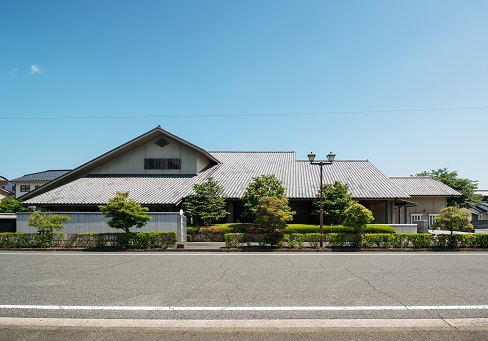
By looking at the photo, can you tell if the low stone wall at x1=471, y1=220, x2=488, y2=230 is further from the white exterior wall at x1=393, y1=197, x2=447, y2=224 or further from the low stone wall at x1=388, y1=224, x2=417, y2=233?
the low stone wall at x1=388, y1=224, x2=417, y2=233

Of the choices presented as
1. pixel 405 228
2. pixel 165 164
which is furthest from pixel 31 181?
pixel 405 228

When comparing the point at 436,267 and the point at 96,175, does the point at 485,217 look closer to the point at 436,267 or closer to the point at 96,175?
the point at 436,267

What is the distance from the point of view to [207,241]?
64.2 feet

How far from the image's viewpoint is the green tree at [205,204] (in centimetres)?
2095

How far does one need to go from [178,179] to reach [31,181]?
42.5 m

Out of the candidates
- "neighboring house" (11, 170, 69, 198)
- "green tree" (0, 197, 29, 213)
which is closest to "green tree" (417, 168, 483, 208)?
"green tree" (0, 197, 29, 213)

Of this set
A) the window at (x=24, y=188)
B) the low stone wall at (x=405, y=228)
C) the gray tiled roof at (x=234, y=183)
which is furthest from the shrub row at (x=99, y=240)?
the window at (x=24, y=188)

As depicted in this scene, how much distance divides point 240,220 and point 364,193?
380 inches

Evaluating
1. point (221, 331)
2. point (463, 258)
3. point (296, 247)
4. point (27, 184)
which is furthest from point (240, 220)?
point (27, 184)

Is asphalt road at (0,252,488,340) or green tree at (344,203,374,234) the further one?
green tree at (344,203,374,234)

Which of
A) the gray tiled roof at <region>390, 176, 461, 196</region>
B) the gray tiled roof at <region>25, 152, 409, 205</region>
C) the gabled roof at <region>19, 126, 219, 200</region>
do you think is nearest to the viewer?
the gray tiled roof at <region>25, 152, 409, 205</region>

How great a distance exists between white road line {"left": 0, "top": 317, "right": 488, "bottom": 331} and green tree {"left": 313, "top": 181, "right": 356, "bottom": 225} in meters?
16.1

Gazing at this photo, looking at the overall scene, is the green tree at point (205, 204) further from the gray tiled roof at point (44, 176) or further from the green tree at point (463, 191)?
the gray tiled roof at point (44, 176)

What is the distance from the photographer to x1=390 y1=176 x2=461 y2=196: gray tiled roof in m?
32.2
